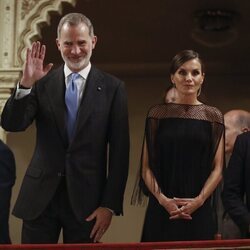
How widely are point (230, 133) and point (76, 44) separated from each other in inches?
48.7

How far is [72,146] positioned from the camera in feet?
10.2

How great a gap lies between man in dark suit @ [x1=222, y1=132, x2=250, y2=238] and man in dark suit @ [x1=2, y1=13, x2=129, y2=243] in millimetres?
510

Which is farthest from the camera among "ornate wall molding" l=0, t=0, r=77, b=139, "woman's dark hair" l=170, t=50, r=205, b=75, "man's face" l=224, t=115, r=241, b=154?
"ornate wall molding" l=0, t=0, r=77, b=139

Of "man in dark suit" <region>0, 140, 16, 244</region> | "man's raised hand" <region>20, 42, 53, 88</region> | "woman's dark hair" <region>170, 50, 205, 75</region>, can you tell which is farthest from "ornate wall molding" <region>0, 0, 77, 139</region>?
"woman's dark hair" <region>170, 50, 205, 75</region>

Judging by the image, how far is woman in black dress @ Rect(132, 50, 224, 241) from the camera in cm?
312

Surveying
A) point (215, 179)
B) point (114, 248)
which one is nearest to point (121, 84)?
point (215, 179)

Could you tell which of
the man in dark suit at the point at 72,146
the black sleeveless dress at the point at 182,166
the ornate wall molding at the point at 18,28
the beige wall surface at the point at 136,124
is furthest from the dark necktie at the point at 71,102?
the beige wall surface at the point at 136,124

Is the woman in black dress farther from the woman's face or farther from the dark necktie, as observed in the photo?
the dark necktie

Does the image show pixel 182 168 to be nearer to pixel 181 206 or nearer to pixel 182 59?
pixel 181 206

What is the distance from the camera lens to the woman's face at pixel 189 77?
3230 mm

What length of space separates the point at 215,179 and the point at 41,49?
96cm

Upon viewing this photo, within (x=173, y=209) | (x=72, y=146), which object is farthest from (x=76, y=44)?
(x=173, y=209)

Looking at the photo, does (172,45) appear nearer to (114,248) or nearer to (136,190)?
(136,190)

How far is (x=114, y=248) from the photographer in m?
2.53
